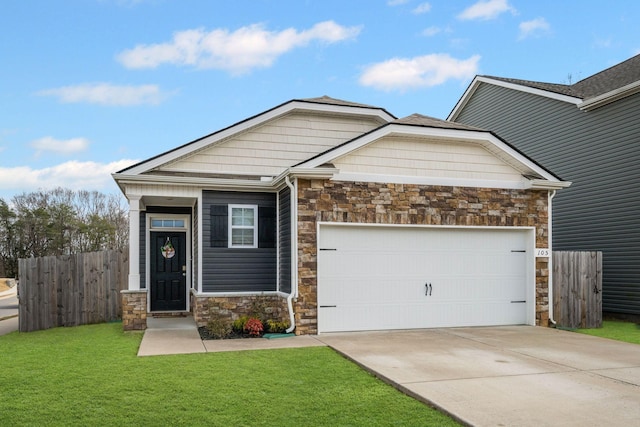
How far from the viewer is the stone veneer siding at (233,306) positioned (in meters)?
11.9

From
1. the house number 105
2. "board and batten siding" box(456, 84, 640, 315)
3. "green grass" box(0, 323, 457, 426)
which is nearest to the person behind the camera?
"green grass" box(0, 323, 457, 426)

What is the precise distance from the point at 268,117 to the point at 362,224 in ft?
11.8

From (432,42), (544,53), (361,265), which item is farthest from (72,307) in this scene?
(544,53)

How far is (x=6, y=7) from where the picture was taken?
14.2 meters

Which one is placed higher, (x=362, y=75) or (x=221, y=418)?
(x=362, y=75)

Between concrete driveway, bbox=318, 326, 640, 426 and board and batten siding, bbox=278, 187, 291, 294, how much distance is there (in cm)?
161

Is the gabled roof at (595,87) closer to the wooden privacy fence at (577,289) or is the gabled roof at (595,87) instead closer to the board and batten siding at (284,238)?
the wooden privacy fence at (577,289)

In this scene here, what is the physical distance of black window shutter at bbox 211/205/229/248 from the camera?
39.8 ft

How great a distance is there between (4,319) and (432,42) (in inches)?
576

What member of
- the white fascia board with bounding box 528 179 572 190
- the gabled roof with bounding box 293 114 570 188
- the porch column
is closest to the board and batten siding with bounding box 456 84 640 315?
the white fascia board with bounding box 528 179 572 190

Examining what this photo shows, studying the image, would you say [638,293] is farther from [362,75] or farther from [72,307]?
[72,307]

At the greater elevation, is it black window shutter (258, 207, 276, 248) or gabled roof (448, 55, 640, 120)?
gabled roof (448, 55, 640, 120)

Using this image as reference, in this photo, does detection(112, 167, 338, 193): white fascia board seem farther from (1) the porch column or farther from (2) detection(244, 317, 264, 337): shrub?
(2) detection(244, 317, 264, 337): shrub

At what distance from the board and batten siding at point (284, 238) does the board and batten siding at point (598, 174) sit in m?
8.71
